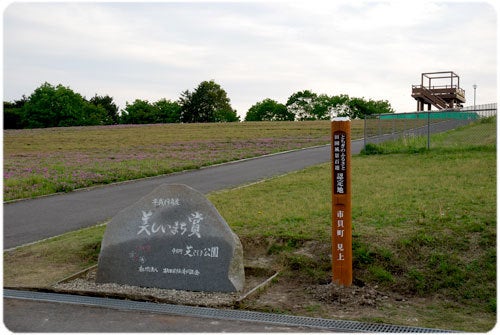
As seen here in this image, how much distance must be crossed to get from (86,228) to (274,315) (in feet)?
17.3

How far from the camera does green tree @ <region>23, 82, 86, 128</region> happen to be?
77625 mm

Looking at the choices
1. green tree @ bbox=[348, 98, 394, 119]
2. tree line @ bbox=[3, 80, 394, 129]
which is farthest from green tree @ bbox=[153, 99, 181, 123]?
green tree @ bbox=[348, 98, 394, 119]

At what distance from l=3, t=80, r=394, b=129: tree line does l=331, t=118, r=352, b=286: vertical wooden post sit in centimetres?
7269

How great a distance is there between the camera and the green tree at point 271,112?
3339 inches

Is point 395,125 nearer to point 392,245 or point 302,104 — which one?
point 392,245

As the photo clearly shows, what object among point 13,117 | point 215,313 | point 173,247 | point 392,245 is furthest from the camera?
point 13,117

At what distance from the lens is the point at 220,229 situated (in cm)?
712

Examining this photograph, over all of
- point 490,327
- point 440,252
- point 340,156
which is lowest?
point 490,327

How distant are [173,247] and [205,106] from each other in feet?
261

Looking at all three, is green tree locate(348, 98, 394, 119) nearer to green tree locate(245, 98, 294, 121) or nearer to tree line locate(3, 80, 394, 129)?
tree line locate(3, 80, 394, 129)

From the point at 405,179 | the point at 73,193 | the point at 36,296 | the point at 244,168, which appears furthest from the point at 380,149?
the point at 36,296

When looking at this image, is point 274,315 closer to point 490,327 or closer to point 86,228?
point 490,327

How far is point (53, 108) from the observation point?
7944 cm

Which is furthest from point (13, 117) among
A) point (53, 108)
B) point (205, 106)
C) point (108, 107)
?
point (205, 106)
